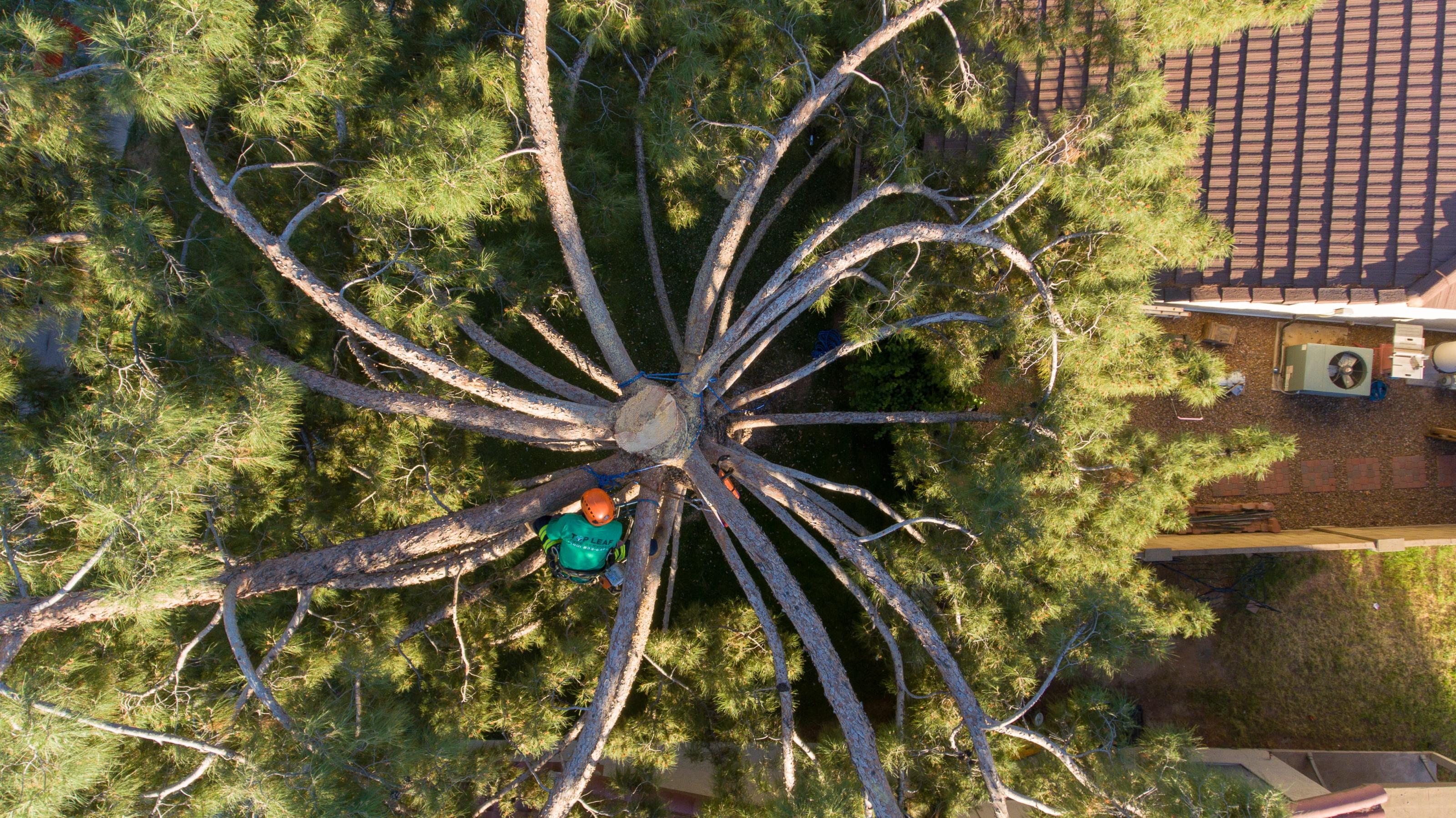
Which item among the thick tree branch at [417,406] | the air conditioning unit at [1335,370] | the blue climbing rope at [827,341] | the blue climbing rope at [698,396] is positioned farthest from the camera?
the blue climbing rope at [827,341]

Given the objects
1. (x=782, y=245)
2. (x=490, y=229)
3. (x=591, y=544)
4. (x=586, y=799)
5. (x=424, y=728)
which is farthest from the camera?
(x=782, y=245)

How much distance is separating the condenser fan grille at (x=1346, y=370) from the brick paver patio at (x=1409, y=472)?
1202 mm

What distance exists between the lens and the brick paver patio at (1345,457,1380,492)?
273 inches

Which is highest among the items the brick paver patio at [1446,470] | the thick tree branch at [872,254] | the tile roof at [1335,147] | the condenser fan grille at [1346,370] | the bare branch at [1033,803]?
the tile roof at [1335,147]

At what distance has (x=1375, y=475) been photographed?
22.8 feet

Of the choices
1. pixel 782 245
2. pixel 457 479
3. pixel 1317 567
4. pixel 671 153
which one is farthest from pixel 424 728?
pixel 1317 567

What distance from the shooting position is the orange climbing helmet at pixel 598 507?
14.7ft

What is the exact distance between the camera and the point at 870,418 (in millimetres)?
5938

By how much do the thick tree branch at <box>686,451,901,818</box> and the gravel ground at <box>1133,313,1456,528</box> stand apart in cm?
491

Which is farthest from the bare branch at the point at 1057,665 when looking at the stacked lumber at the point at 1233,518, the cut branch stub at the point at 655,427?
the cut branch stub at the point at 655,427

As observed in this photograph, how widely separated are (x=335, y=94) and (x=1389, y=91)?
9.65 metres

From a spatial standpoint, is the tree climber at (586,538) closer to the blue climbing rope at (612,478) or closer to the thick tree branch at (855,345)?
the blue climbing rope at (612,478)

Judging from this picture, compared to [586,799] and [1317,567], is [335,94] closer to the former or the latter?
[586,799]

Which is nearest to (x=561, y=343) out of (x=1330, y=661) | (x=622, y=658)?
(x=622, y=658)
